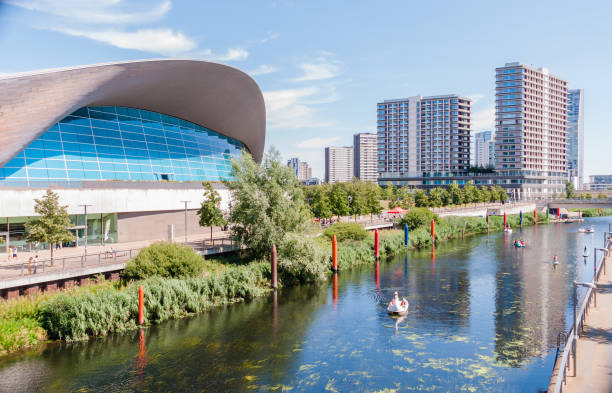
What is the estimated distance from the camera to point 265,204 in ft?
108

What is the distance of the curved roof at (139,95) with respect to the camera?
32.0 meters

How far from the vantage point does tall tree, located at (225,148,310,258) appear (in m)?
33.1

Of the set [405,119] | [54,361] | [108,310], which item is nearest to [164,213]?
[108,310]

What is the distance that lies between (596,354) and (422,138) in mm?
137532

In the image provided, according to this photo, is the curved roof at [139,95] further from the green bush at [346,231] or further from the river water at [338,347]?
the green bush at [346,231]

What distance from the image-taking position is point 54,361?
1952 centimetres

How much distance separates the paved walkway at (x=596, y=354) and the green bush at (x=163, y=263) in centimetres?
1957

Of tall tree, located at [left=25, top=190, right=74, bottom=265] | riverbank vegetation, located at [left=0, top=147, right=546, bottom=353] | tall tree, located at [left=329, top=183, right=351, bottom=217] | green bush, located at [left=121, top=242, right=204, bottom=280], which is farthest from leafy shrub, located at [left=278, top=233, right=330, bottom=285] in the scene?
tall tree, located at [left=329, top=183, right=351, bottom=217]

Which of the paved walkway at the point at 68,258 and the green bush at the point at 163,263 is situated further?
the green bush at the point at 163,263

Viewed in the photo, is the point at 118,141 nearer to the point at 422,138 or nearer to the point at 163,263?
the point at 163,263

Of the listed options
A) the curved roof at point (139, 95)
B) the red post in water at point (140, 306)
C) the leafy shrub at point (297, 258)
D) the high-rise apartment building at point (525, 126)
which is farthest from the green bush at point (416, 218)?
the high-rise apartment building at point (525, 126)

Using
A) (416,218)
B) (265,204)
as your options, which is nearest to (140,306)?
(265,204)

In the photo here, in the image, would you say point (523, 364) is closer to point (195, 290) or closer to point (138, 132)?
point (195, 290)

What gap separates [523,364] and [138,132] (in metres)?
38.6
